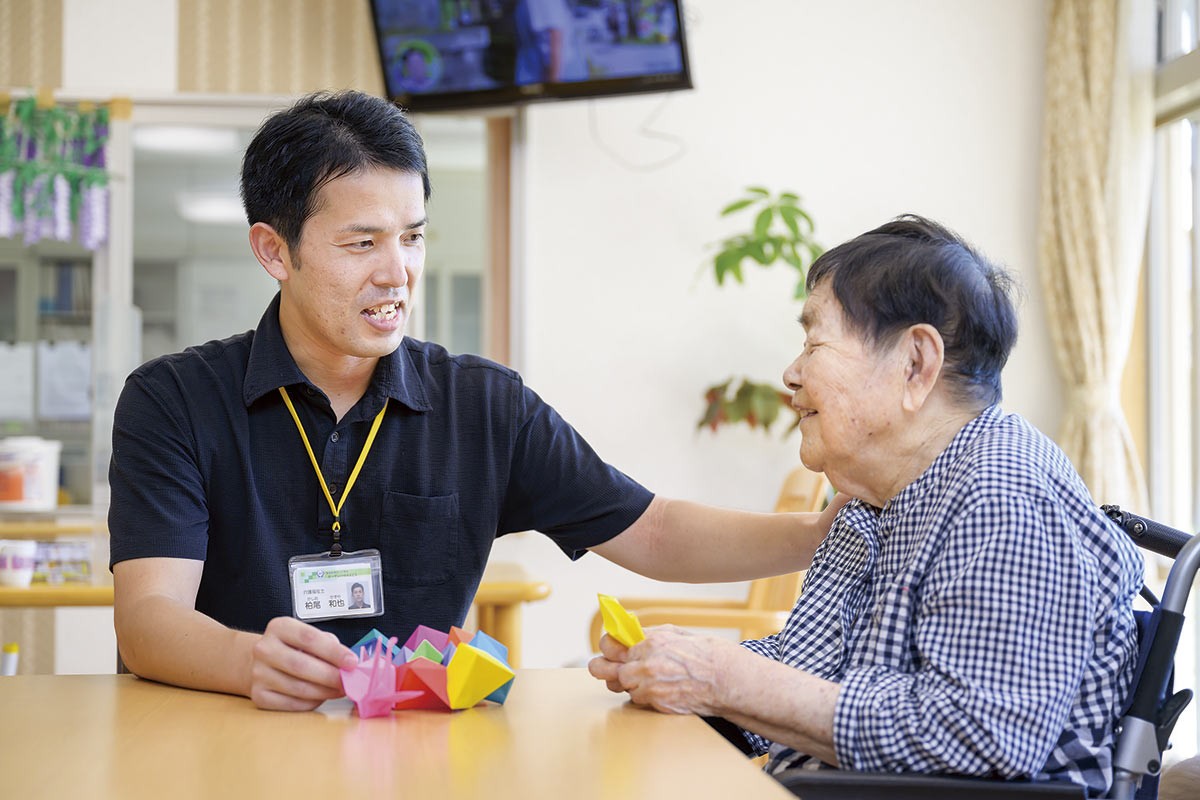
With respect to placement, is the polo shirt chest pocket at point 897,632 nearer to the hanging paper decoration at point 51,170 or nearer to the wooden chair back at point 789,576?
the wooden chair back at point 789,576

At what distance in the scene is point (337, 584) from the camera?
168 cm

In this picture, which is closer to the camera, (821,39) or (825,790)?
(825,790)

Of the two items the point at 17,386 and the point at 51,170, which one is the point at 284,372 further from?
the point at 17,386

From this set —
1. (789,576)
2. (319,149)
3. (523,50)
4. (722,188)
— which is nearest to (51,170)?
(523,50)

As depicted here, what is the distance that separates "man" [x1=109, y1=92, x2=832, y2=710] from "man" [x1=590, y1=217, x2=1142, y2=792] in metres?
0.28

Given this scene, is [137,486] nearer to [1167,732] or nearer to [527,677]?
[527,677]

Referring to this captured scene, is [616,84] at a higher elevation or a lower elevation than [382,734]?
higher

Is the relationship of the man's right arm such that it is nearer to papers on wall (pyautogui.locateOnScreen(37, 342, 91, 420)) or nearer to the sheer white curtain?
papers on wall (pyautogui.locateOnScreen(37, 342, 91, 420))

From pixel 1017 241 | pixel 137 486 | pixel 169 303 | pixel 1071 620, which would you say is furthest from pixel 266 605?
pixel 1017 241

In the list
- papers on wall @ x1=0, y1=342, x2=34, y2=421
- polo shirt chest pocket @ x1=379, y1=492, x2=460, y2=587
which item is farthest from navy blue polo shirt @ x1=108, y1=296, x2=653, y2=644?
papers on wall @ x1=0, y1=342, x2=34, y2=421

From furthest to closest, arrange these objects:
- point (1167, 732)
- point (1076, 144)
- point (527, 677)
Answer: point (1076, 144)
point (527, 677)
point (1167, 732)

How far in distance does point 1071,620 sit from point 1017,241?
384 centimetres

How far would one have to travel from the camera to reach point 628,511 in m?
1.89

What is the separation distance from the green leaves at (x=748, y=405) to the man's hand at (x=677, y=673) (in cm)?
309
